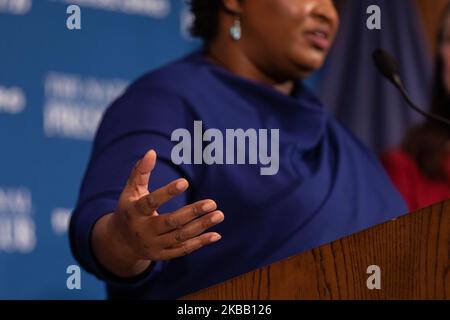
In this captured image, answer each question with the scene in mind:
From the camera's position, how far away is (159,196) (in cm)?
107

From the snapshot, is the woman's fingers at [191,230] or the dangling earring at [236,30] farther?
the dangling earring at [236,30]

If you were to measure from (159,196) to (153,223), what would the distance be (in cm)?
5

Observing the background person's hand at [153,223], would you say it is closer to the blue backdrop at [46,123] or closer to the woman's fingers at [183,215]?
the woman's fingers at [183,215]

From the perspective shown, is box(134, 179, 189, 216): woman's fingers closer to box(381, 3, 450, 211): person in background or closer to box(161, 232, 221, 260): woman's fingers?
box(161, 232, 221, 260): woman's fingers

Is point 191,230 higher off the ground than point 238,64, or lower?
lower

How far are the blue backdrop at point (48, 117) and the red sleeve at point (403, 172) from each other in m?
0.60

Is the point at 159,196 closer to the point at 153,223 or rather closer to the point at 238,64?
the point at 153,223

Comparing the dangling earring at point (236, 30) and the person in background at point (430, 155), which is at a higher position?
the dangling earring at point (236, 30)

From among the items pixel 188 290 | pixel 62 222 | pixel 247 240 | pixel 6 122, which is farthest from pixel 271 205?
pixel 6 122

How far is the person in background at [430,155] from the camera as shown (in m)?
1.95
